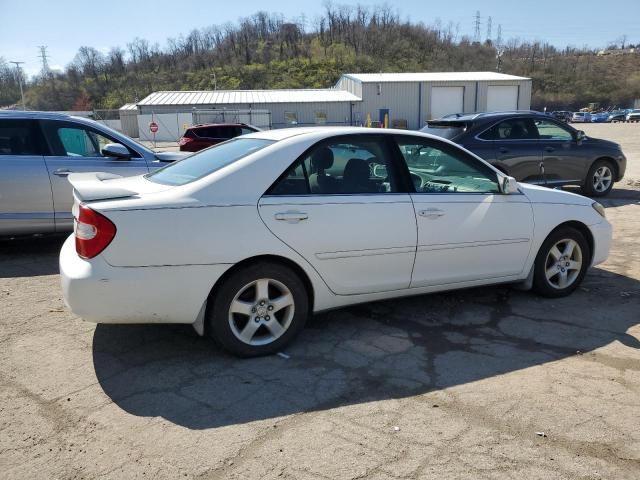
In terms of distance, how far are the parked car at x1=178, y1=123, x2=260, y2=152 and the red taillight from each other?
20195 mm

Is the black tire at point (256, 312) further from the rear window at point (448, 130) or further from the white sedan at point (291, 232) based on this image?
the rear window at point (448, 130)

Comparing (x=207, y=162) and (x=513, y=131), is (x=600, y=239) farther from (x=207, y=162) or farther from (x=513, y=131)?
(x=513, y=131)

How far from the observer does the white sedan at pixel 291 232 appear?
10.7 ft

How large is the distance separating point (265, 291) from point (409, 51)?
114 meters

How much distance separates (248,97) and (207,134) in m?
23.6

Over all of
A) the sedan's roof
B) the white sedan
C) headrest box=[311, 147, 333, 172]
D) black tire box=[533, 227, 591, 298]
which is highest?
the sedan's roof

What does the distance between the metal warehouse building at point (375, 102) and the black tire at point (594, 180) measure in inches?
1323

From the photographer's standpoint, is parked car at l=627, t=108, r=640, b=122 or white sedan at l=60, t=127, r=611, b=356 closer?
white sedan at l=60, t=127, r=611, b=356

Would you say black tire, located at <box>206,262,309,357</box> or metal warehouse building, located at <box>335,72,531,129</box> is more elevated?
metal warehouse building, located at <box>335,72,531,129</box>

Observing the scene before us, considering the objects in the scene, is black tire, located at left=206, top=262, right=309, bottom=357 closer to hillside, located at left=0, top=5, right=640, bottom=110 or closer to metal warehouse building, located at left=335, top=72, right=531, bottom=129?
metal warehouse building, located at left=335, top=72, right=531, bottom=129

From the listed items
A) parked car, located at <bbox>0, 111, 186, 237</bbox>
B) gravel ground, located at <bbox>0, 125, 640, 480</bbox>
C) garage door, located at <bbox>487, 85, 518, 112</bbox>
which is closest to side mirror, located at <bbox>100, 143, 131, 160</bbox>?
parked car, located at <bbox>0, 111, 186, 237</bbox>

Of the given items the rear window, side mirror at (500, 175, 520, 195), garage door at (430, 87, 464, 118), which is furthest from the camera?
garage door at (430, 87, 464, 118)

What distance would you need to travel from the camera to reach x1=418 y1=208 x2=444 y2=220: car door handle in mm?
4020

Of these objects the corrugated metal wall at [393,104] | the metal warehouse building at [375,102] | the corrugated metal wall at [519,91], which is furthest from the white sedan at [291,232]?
the corrugated metal wall at [519,91]
